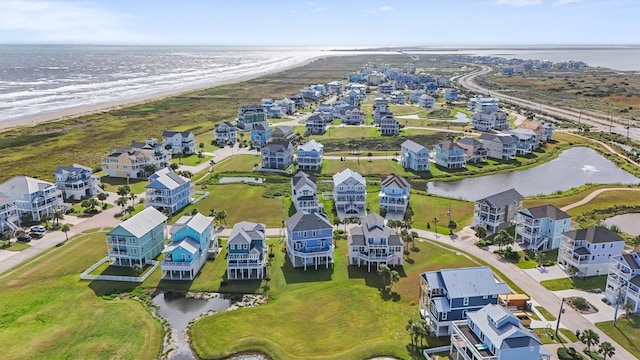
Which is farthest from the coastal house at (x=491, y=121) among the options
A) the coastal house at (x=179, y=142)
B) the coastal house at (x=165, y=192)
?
the coastal house at (x=165, y=192)

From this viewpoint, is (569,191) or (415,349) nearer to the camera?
(415,349)

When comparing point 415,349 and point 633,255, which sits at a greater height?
point 633,255

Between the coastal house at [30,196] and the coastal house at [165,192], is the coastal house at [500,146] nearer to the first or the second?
the coastal house at [165,192]

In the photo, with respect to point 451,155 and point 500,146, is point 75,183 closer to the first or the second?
point 451,155

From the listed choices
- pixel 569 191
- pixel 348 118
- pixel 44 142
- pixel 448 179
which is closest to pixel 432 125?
pixel 348 118

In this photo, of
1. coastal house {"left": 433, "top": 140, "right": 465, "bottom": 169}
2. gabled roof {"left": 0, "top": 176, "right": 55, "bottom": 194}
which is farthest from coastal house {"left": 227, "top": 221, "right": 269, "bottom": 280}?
coastal house {"left": 433, "top": 140, "right": 465, "bottom": 169}

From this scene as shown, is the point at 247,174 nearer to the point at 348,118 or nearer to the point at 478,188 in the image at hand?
the point at 478,188

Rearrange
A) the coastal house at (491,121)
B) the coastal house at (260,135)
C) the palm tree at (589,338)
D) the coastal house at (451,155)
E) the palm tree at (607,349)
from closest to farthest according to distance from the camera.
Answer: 1. the palm tree at (607,349)
2. the palm tree at (589,338)
3. the coastal house at (451,155)
4. the coastal house at (260,135)
5. the coastal house at (491,121)
